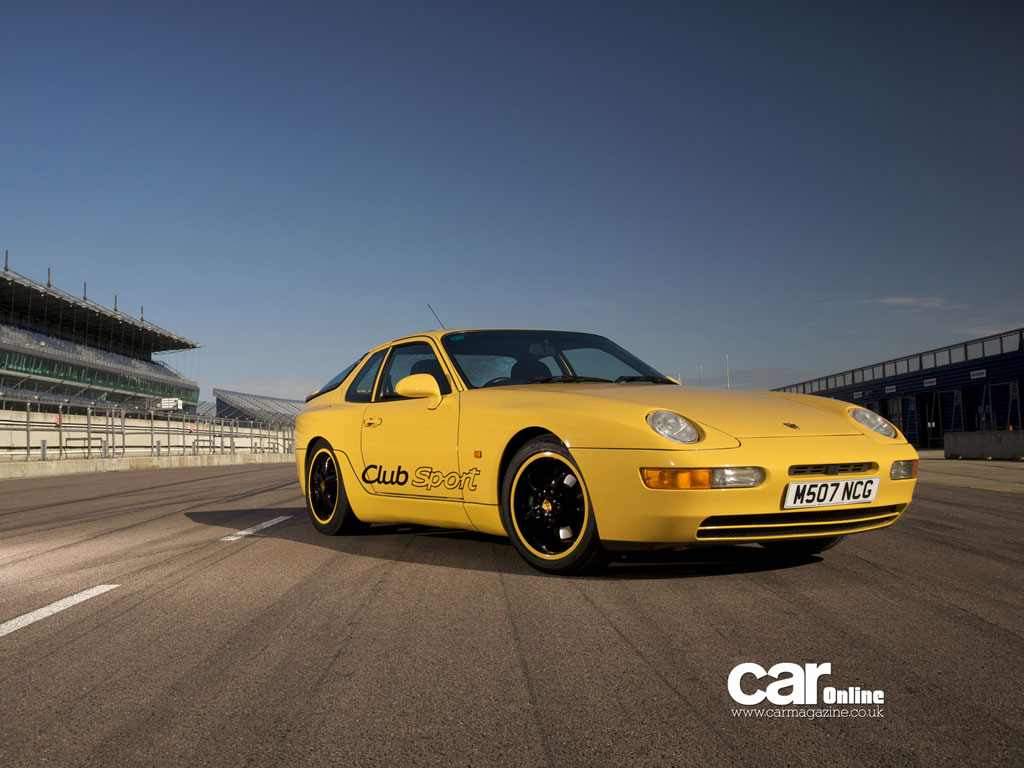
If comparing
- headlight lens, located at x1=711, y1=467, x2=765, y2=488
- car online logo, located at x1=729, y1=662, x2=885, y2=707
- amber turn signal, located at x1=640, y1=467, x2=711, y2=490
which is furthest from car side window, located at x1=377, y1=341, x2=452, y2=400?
car online logo, located at x1=729, y1=662, x2=885, y2=707

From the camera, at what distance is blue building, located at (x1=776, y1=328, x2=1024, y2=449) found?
109 feet

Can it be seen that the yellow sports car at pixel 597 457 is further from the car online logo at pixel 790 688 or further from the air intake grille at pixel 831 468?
the car online logo at pixel 790 688

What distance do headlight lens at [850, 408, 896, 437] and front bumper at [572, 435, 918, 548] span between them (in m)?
0.52

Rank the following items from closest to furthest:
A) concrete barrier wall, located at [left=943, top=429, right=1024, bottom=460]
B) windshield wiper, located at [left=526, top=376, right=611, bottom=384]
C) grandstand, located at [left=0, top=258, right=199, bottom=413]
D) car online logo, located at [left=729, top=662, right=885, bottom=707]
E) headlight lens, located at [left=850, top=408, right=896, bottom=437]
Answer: car online logo, located at [left=729, top=662, right=885, bottom=707], headlight lens, located at [left=850, top=408, right=896, bottom=437], windshield wiper, located at [left=526, top=376, right=611, bottom=384], concrete barrier wall, located at [left=943, top=429, right=1024, bottom=460], grandstand, located at [left=0, top=258, right=199, bottom=413]

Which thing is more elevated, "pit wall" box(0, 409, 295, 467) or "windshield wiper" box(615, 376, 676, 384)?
"windshield wiper" box(615, 376, 676, 384)

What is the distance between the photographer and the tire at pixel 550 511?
4.08 m

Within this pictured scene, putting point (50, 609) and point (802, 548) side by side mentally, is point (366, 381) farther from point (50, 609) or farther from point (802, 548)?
point (802, 548)

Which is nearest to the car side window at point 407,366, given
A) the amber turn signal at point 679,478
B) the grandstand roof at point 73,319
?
the amber turn signal at point 679,478

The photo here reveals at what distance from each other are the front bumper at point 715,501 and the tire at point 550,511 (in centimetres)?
13

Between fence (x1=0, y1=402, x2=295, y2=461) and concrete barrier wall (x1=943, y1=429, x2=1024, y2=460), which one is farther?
concrete barrier wall (x1=943, y1=429, x2=1024, y2=460)

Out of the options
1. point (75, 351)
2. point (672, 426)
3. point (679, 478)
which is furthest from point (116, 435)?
point (75, 351)

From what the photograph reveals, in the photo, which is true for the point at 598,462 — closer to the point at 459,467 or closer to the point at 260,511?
the point at 459,467

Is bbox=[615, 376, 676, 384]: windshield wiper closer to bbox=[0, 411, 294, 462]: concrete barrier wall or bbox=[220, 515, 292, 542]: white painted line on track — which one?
bbox=[220, 515, 292, 542]: white painted line on track

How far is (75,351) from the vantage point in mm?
57125
